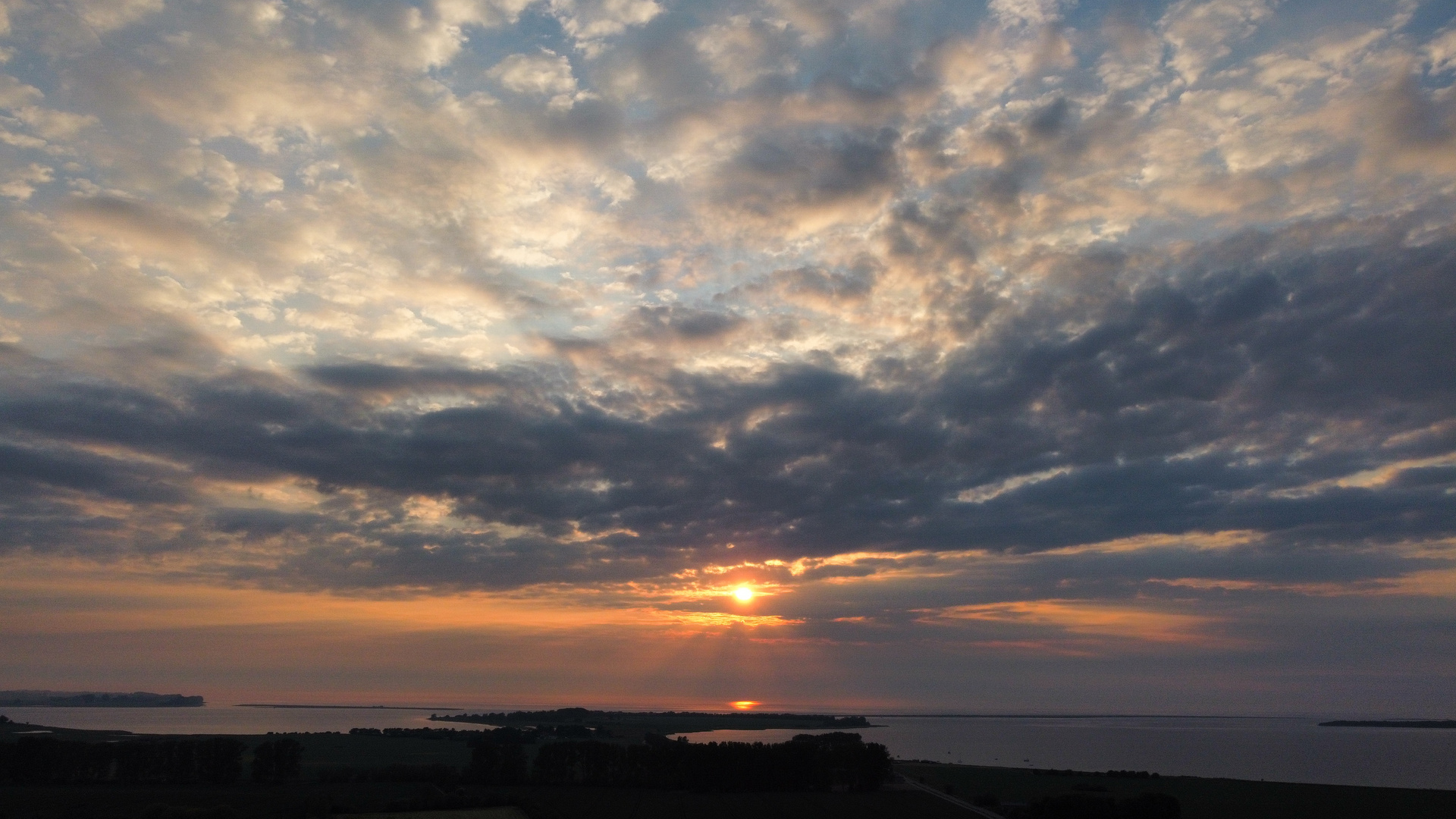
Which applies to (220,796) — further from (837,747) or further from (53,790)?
(837,747)

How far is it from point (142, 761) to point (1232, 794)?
117358mm

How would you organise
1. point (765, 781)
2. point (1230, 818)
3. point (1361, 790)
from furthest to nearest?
point (765, 781) < point (1361, 790) < point (1230, 818)

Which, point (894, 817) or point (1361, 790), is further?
point (1361, 790)

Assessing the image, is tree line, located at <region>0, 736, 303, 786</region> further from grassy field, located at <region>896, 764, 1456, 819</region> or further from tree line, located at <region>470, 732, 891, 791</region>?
grassy field, located at <region>896, 764, 1456, 819</region>

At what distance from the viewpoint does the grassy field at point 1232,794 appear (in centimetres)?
7044

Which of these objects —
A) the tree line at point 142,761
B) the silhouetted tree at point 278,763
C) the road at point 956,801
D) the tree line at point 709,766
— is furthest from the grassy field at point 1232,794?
the tree line at point 142,761

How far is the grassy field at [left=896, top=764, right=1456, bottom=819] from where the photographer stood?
70.4 metres

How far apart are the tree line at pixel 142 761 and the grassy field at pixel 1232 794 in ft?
253

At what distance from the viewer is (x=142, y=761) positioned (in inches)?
3976

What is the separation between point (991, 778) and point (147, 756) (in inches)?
3959

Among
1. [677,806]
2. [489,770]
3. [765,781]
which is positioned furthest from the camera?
[489,770]

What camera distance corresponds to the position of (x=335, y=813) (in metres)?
72.1

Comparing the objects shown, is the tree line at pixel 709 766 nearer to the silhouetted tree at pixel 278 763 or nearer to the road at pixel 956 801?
the road at pixel 956 801

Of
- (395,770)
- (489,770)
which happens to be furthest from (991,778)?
(395,770)
